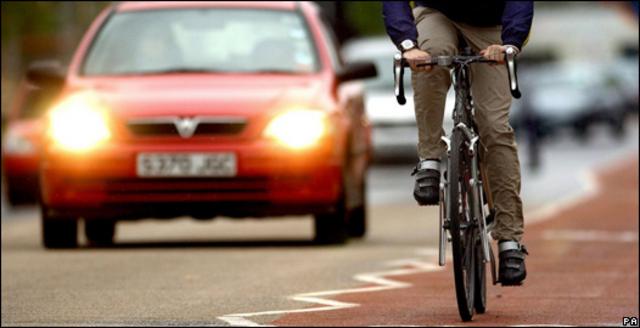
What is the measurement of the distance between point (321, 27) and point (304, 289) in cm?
480

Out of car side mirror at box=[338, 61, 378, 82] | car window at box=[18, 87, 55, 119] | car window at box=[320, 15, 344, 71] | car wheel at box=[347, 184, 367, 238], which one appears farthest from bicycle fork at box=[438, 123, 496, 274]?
car window at box=[18, 87, 55, 119]

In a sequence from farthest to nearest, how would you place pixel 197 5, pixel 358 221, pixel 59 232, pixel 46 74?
pixel 358 221 → pixel 197 5 → pixel 46 74 → pixel 59 232

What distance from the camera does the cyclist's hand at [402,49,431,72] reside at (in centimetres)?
836

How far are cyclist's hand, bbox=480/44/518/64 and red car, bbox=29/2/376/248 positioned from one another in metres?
5.29

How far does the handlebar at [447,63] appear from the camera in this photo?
8258 mm

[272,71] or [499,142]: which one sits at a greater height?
[272,71]

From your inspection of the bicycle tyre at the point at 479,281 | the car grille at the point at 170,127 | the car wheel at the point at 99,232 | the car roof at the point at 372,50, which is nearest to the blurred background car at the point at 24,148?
the car roof at the point at 372,50

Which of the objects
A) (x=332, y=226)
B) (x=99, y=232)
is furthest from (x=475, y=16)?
(x=99, y=232)

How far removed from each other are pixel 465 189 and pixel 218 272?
11.3 feet

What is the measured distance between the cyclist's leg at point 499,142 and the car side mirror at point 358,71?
A: 575cm

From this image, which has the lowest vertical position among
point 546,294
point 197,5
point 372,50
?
point 546,294

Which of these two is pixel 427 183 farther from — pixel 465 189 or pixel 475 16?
pixel 475 16

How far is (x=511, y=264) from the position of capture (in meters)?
8.55

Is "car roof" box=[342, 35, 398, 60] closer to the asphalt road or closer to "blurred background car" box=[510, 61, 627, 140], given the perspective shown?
the asphalt road
